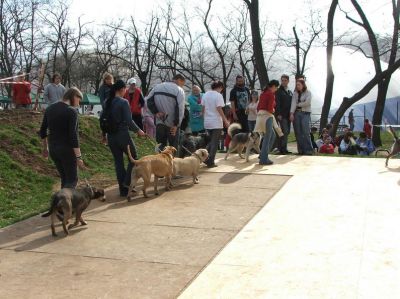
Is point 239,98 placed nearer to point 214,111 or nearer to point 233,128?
point 233,128

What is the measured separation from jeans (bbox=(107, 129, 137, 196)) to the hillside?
1198 millimetres

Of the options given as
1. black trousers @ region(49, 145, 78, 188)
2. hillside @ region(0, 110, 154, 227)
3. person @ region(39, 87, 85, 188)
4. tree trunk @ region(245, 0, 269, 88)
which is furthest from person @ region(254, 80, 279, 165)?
tree trunk @ region(245, 0, 269, 88)

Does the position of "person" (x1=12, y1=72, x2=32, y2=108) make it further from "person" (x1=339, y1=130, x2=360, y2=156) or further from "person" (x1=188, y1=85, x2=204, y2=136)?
"person" (x1=339, y1=130, x2=360, y2=156)

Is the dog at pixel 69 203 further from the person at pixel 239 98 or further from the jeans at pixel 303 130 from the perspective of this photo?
the jeans at pixel 303 130

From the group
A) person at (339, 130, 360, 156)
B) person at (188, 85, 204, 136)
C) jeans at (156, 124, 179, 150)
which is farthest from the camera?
person at (339, 130, 360, 156)

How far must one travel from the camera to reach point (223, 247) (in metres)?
5.15

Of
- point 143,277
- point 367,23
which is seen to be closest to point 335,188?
point 143,277

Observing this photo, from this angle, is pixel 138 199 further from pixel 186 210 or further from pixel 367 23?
pixel 367 23

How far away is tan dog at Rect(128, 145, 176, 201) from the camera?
287 inches

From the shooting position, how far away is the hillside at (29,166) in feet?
26.0

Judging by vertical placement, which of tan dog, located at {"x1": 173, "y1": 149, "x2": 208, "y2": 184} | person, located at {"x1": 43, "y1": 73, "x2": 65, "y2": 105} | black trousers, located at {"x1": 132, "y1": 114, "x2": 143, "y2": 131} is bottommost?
tan dog, located at {"x1": 173, "y1": 149, "x2": 208, "y2": 184}

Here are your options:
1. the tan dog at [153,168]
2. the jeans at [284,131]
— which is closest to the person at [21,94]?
the jeans at [284,131]

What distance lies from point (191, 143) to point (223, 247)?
4.77m

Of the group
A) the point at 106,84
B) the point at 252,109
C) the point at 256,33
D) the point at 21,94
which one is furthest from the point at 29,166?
the point at 256,33
